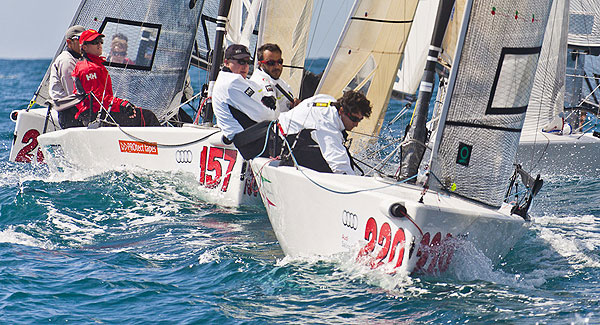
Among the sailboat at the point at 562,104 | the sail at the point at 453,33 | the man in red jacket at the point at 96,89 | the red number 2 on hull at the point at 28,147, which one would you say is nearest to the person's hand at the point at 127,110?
the man in red jacket at the point at 96,89

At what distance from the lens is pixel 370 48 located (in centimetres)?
769

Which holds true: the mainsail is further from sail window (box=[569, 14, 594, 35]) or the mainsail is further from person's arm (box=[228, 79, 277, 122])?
sail window (box=[569, 14, 594, 35])

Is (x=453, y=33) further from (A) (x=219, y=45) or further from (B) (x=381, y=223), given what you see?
(B) (x=381, y=223)

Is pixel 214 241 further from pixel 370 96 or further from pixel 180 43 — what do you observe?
pixel 180 43

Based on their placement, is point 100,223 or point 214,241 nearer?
point 214,241

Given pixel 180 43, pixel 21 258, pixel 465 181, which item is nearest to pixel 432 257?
pixel 465 181

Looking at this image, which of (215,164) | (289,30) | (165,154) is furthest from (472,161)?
(289,30)

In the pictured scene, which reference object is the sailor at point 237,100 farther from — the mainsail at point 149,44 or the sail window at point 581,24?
the sail window at point 581,24

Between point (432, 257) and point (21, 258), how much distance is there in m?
2.78

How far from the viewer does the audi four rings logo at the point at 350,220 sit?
16.4 ft

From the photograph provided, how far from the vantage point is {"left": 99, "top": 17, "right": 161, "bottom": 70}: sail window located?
969 cm

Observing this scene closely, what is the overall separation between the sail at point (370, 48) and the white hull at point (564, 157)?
315 cm

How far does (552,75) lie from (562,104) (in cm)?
68

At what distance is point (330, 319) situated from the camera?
4398mm
